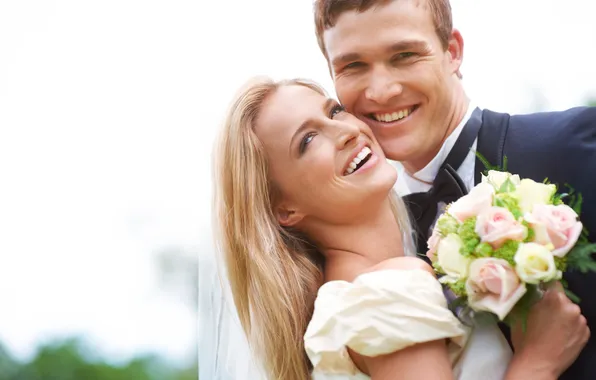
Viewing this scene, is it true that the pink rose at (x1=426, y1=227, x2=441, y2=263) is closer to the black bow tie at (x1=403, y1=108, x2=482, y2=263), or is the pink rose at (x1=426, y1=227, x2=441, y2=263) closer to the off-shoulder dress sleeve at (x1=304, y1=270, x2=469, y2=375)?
the off-shoulder dress sleeve at (x1=304, y1=270, x2=469, y2=375)

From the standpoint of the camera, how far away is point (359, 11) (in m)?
4.36

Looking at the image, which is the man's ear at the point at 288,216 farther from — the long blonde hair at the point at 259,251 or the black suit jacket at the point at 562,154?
the black suit jacket at the point at 562,154

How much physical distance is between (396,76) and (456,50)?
56 cm

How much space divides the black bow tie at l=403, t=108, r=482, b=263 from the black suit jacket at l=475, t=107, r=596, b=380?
0.07 meters

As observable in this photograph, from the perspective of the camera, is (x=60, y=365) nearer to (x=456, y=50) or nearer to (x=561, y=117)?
(x=456, y=50)

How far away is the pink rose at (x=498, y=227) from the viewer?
3.18 metres

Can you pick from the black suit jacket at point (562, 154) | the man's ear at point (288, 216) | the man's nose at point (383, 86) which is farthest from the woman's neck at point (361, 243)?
the man's nose at point (383, 86)

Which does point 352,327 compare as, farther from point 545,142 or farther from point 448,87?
point 448,87

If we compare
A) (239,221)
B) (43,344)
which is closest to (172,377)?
(43,344)

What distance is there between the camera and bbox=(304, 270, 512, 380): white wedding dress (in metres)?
3.37

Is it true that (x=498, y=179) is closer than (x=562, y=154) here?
Yes

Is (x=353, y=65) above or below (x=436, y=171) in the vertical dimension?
above

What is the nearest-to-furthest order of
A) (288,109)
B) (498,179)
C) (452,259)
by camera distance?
(452,259)
(498,179)
(288,109)

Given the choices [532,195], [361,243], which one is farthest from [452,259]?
[361,243]
